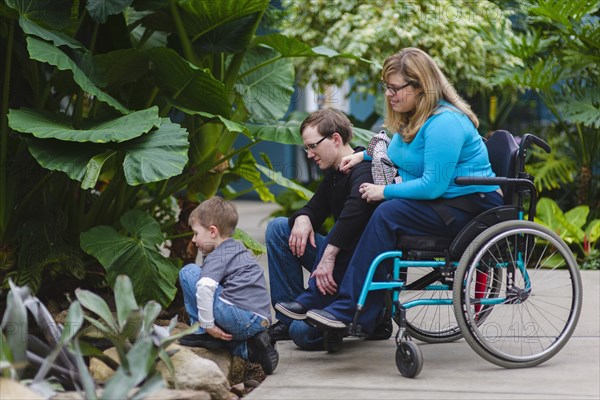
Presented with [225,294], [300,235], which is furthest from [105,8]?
[225,294]

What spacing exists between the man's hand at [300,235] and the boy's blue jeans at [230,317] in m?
0.44

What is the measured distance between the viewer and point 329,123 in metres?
4.19

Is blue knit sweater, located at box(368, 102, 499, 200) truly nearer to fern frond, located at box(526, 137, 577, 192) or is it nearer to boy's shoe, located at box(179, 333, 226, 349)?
boy's shoe, located at box(179, 333, 226, 349)

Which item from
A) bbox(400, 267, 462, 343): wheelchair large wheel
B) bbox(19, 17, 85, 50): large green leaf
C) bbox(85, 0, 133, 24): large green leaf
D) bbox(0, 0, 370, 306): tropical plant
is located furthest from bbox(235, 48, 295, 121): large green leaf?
bbox(400, 267, 462, 343): wheelchair large wheel

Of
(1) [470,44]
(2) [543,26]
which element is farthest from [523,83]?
(2) [543,26]

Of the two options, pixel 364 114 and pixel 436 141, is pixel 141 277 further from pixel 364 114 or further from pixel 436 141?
pixel 364 114

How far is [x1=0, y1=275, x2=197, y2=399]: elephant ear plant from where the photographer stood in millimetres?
A: 3000

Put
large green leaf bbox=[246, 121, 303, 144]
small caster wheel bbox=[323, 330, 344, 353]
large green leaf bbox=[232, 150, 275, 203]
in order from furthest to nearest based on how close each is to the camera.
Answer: large green leaf bbox=[232, 150, 275, 203] < large green leaf bbox=[246, 121, 303, 144] < small caster wheel bbox=[323, 330, 344, 353]

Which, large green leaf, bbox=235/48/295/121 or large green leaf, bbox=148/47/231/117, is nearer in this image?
large green leaf, bbox=148/47/231/117

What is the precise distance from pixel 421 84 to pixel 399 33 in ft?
12.1

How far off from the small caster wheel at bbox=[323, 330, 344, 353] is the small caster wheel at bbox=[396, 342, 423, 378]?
351mm

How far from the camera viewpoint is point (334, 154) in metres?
4.23

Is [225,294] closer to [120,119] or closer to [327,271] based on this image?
[327,271]

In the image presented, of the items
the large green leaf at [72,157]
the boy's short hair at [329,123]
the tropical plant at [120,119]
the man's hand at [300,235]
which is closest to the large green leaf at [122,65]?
the tropical plant at [120,119]
